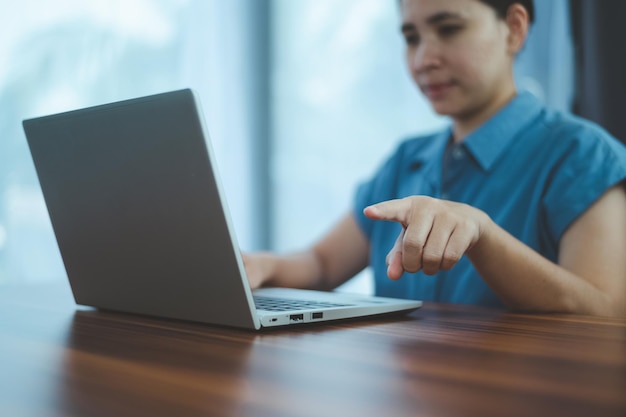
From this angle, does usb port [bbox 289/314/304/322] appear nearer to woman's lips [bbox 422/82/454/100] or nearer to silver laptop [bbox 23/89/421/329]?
silver laptop [bbox 23/89/421/329]

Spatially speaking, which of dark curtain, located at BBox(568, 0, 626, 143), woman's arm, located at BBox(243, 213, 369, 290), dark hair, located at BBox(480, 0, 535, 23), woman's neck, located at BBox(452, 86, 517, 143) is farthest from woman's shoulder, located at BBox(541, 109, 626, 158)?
woman's arm, located at BBox(243, 213, 369, 290)

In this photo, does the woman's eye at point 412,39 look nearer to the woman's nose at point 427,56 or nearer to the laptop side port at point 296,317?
the woman's nose at point 427,56

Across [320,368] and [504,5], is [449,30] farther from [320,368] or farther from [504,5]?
[320,368]

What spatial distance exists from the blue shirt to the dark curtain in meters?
0.34

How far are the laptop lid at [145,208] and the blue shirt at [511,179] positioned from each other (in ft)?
1.99

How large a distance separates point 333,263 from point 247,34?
1.78 meters

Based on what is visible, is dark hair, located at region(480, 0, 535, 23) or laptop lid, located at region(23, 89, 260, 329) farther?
dark hair, located at region(480, 0, 535, 23)

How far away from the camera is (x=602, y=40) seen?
1521 millimetres

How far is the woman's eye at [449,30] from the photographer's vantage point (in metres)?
1.23

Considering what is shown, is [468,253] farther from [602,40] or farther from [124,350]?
[602,40]

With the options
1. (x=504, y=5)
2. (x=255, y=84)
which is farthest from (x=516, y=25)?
(x=255, y=84)

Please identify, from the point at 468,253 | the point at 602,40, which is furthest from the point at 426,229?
the point at 602,40

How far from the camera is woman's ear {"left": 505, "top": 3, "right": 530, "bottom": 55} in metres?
1.26

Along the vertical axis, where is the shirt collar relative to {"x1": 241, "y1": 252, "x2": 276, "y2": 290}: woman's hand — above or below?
above
